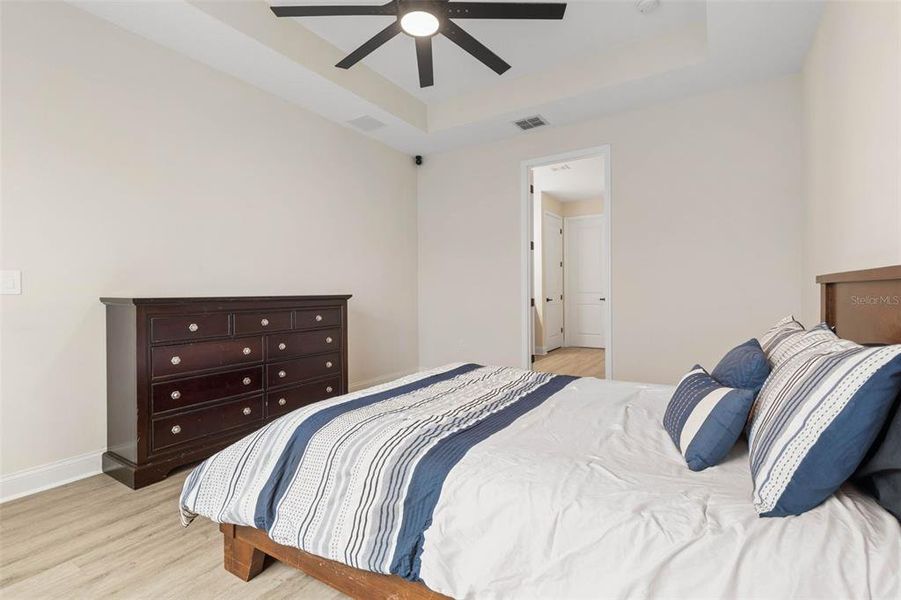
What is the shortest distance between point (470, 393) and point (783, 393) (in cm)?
116

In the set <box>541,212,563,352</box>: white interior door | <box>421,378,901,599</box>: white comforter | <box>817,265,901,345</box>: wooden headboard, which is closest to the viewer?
<box>421,378,901,599</box>: white comforter

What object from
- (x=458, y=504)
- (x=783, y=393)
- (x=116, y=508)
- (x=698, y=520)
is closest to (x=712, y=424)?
(x=783, y=393)

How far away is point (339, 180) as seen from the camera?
409 cm

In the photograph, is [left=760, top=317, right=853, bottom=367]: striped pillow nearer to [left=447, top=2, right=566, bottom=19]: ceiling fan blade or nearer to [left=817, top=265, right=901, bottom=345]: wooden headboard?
[left=817, top=265, right=901, bottom=345]: wooden headboard

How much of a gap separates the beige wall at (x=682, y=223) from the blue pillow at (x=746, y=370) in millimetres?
2151

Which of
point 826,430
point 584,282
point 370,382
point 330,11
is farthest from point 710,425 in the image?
point 584,282

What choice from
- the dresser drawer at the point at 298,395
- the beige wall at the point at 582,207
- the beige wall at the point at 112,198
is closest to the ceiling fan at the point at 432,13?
the beige wall at the point at 112,198

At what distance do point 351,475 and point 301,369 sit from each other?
6.57 ft

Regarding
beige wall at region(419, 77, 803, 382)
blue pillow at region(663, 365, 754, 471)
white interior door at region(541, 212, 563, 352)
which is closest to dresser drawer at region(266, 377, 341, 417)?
beige wall at region(419, 77, 803, 382)

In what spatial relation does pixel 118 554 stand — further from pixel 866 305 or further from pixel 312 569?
pixel 866 305

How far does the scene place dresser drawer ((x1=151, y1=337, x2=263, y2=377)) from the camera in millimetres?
2410

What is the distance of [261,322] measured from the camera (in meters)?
2.89

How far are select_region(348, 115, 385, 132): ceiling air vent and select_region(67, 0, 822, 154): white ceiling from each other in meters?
0.07

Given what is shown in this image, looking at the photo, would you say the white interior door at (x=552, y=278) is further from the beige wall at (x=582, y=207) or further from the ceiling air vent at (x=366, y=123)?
the ceiling air vent at (x=366, y=123)
